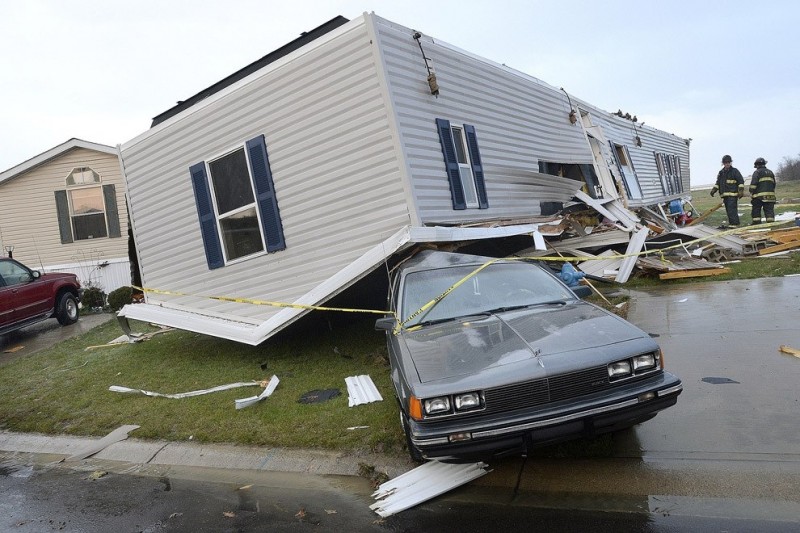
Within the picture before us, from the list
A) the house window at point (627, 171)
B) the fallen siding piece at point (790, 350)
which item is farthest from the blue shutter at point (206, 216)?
the house window at point (627, 171)

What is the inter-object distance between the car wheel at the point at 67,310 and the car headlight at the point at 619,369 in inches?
528

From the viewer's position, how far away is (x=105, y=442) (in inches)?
234

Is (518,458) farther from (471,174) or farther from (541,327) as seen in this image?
(471,174)

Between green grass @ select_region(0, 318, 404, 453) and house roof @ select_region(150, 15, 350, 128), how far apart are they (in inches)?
162

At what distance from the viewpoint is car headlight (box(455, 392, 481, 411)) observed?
3609mm

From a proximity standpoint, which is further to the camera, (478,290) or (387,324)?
(478,290)

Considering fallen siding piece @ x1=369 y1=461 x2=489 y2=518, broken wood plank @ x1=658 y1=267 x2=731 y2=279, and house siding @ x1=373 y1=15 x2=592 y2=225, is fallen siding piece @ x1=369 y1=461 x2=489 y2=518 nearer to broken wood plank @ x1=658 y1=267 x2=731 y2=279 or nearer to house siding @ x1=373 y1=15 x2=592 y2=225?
house siding @ x1=373 y1=15 x2=592 y2=225

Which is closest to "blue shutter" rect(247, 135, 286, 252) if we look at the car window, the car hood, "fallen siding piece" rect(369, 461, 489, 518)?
the car hood

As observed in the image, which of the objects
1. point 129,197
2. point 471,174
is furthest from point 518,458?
point 129,197

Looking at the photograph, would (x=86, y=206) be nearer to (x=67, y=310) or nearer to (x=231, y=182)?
(x=67, y=310)

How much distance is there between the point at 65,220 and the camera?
1781 centimetres

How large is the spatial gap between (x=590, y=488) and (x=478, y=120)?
6.75 metres

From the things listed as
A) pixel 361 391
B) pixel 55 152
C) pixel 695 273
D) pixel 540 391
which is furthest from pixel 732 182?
pixel 55 152

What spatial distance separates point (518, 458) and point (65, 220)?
17782 mm
